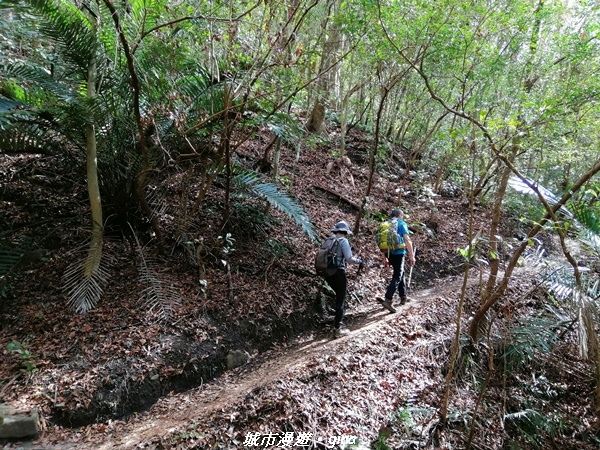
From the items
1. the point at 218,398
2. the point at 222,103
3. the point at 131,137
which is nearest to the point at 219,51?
the point at 222,103

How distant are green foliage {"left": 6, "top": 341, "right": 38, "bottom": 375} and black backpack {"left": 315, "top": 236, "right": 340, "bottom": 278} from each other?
3.80 meters

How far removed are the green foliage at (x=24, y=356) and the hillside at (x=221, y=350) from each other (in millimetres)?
18

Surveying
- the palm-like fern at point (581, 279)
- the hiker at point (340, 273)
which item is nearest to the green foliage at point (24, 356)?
the hiker at point (340, 273)

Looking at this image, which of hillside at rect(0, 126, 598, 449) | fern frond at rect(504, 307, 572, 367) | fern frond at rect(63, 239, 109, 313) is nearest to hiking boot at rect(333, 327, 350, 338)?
hillside at rect(0, 126, 598, 449)

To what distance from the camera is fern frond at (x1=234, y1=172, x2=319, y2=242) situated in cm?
613

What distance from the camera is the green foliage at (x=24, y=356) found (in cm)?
380

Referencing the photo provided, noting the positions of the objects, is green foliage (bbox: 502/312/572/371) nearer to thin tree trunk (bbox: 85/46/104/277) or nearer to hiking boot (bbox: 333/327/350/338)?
hiking boot (bbox: 333/327/350/338)

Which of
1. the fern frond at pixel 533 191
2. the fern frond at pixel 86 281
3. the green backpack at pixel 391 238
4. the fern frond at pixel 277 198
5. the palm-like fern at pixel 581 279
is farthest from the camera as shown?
the green backpack at pixel 391 238

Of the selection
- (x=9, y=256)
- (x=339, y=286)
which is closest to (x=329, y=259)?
(x=339, y=286)

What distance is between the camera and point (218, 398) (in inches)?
172

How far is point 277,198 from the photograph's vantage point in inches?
245

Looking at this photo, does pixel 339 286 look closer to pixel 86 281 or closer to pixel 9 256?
pixel 86 281

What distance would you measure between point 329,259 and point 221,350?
2.09 meters

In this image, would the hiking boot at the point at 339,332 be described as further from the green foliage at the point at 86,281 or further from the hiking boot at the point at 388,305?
the green foliage at the point at 86,281
